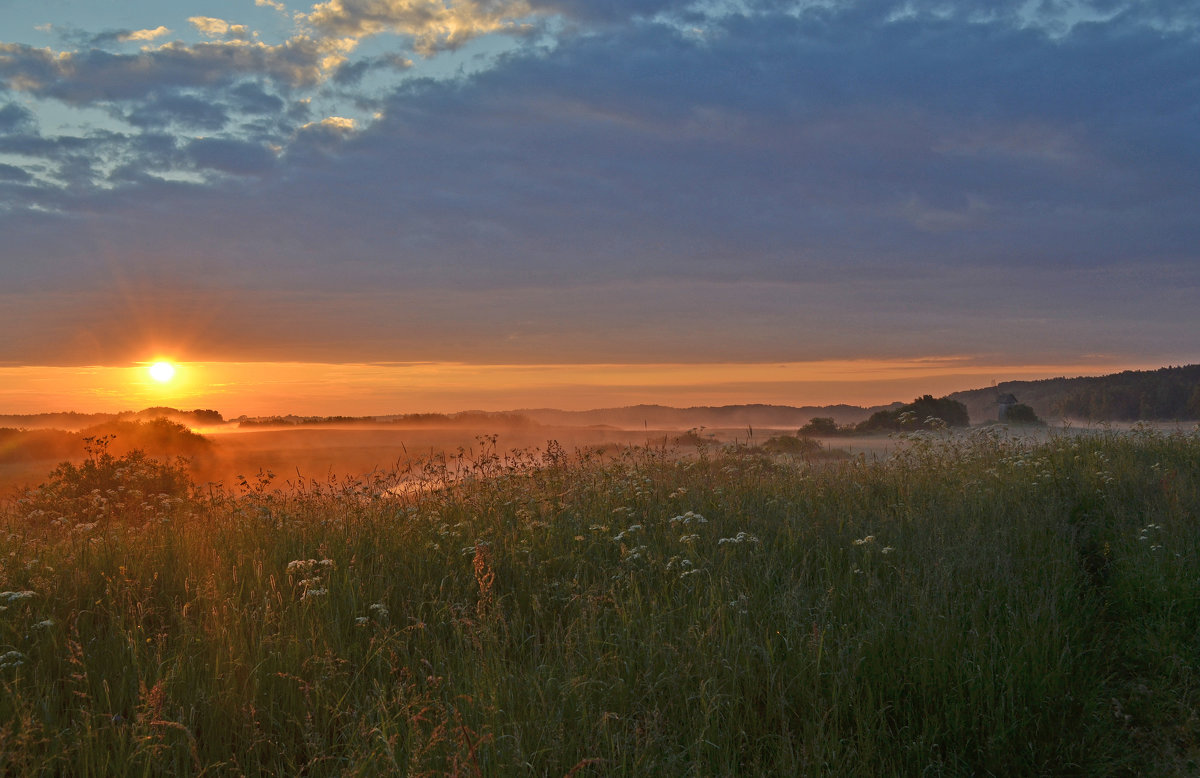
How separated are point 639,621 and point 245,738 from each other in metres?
2.47

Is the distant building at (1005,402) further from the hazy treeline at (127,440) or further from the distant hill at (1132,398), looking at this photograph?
the hazy treeline at (127,440)

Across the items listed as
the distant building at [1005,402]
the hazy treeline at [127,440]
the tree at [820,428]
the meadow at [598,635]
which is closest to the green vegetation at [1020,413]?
the distant building at [1005,402]

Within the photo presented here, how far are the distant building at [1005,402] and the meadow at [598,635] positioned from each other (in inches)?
856

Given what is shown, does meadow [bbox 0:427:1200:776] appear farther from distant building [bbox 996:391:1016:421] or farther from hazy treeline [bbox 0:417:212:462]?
distant building [bbox 996:391:1016:421]

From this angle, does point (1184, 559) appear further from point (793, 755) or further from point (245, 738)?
point (245, 738)

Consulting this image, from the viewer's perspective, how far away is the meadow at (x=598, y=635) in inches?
Answer: 161

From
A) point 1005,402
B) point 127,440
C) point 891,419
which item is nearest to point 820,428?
point 891,419

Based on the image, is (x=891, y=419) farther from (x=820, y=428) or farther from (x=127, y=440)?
(x=127, y=440)

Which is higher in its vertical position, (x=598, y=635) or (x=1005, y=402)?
(x=1005, y=402)

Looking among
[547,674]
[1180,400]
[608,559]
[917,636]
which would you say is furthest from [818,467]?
[1180,400]

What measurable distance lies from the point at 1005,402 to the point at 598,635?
30164 millimetres

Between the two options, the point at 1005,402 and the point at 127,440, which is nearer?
the point at 127,440

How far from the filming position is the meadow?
4094 mm

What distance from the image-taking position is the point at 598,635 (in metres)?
4.99
